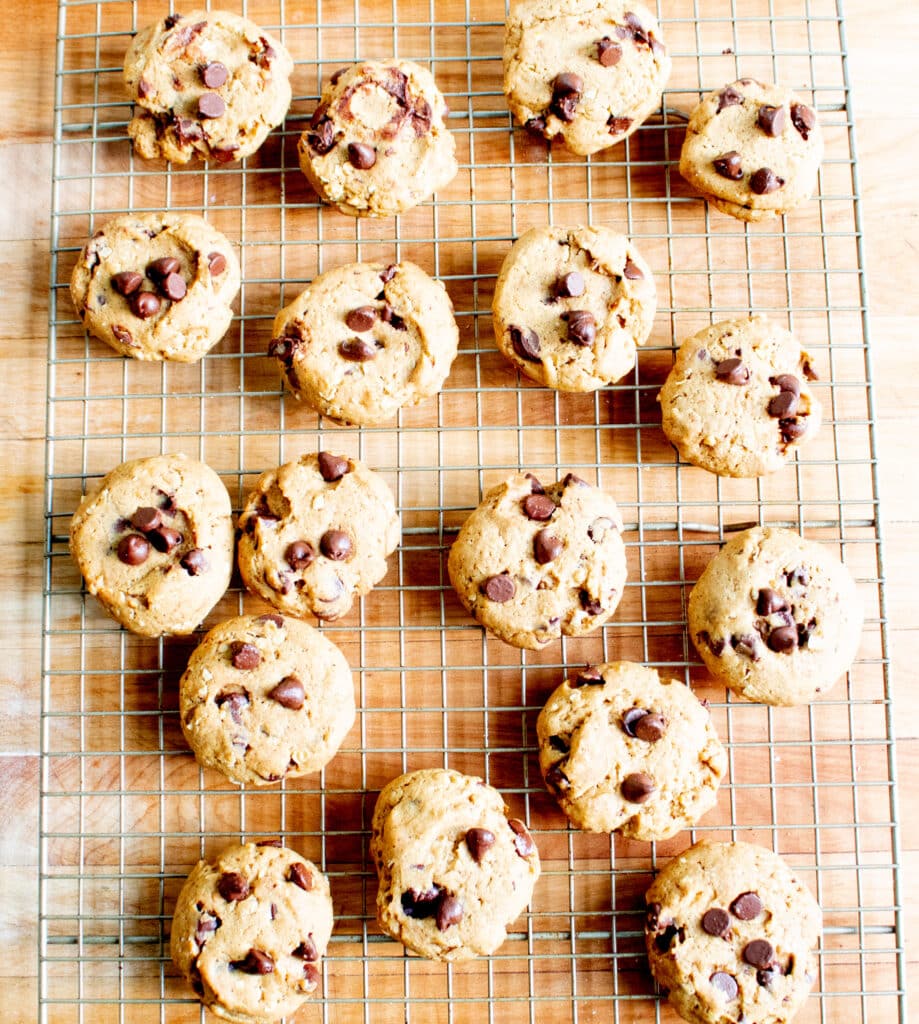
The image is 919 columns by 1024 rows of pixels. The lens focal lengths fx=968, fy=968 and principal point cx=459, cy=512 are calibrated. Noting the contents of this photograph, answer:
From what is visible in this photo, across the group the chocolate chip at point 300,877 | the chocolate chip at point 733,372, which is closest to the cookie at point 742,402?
the chocolate chip at point 733,372

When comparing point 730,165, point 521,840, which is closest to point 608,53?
point 730,165

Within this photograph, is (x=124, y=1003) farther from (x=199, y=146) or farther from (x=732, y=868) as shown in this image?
(x=199, y=146)

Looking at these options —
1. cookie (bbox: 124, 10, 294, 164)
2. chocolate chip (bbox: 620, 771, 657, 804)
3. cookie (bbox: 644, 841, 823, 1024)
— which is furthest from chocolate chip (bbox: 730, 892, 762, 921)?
cookie (bbox: 124, 10, 294, 164)

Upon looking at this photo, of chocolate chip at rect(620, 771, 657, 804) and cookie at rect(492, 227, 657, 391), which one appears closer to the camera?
chocolate chip at rect(620, 771, 657, 804)

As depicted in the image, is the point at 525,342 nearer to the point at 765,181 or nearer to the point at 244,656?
the point at 765,181

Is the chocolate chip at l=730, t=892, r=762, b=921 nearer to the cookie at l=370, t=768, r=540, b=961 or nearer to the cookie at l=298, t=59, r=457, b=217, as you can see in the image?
the cookie at l=370, t=768, r=540, b=961

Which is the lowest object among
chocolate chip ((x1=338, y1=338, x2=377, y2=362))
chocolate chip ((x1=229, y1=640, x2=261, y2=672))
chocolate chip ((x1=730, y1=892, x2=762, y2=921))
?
chocolate chip ((x1=730, y1=892, x2=762, y2=921))

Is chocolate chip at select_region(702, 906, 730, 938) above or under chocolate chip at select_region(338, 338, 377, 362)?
under

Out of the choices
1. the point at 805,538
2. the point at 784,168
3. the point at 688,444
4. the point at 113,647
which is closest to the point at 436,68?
the point at 784,168
